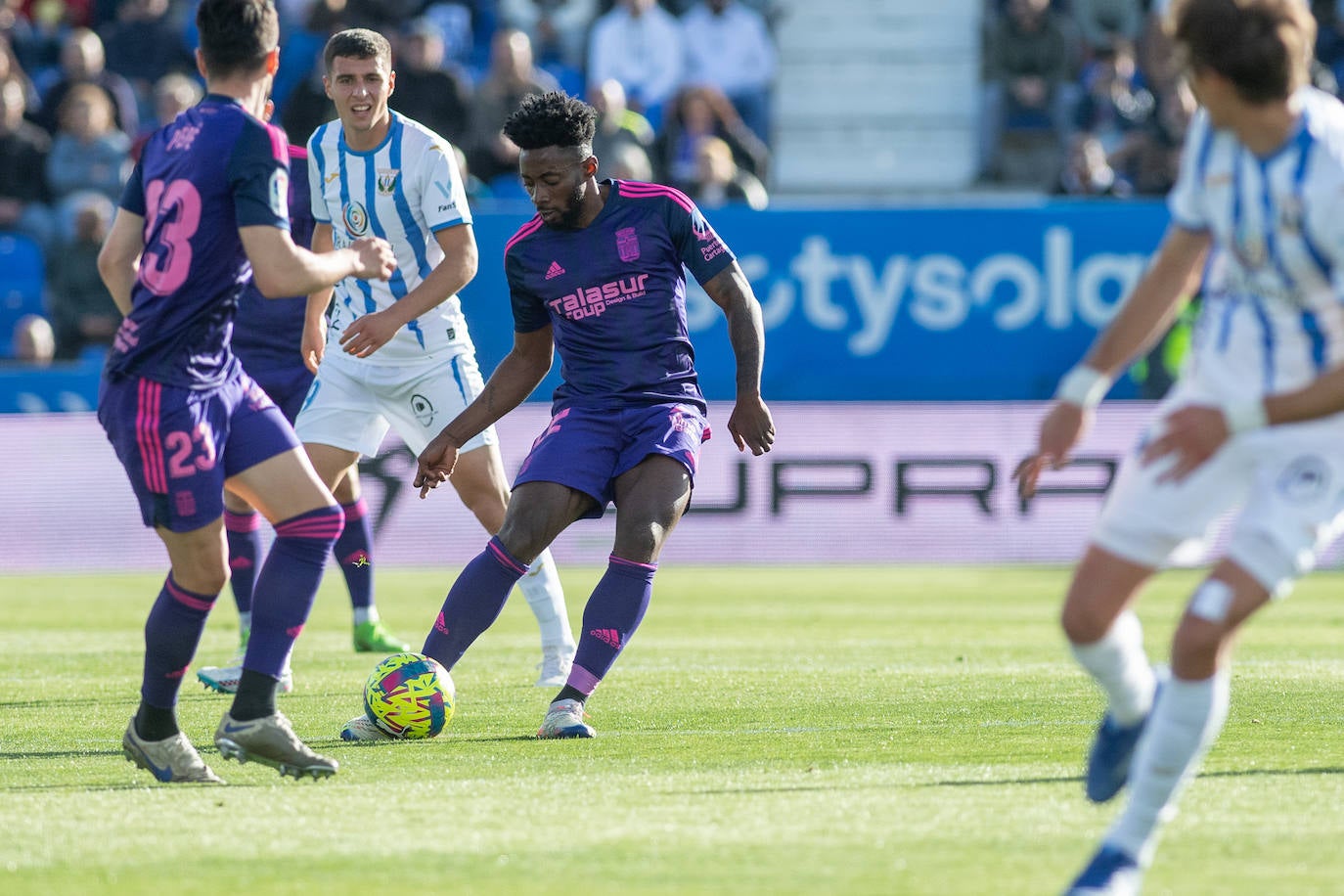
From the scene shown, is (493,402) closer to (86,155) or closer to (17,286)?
(17,286)

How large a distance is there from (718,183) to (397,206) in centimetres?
862

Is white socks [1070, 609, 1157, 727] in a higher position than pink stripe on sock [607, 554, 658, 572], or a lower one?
higher

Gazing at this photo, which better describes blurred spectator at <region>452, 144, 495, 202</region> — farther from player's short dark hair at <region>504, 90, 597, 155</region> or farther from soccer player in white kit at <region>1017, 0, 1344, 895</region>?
soccer player in white kit at <region>1017, 0, 1344, 895</region>

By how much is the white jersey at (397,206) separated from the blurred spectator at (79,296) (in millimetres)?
8509

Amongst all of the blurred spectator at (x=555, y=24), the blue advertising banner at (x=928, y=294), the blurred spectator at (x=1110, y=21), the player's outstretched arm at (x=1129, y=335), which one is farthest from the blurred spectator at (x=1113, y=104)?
the player's outstretched arm at (x=1129, y=335)

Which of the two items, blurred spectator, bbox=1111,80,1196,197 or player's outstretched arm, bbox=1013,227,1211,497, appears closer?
player's outstretched arm, bbox=1013,227,1211,497

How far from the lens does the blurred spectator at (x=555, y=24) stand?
19.9 metres

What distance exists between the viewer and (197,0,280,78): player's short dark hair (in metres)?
5.55

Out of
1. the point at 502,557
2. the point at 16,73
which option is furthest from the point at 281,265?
the point at 16,73

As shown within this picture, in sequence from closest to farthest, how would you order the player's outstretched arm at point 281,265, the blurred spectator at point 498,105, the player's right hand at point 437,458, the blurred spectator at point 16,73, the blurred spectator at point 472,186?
1. the player's outstretched arm at point 281,265
2. the player's right hand at point 437,458
3. the blurred spectator at point 472,186
4. the blurred spectator at point 498,105
5. the blurred spectator at point 16,73

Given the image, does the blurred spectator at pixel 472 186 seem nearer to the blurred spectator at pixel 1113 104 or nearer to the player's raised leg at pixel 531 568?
the blurred spectator at pixel 1113 104

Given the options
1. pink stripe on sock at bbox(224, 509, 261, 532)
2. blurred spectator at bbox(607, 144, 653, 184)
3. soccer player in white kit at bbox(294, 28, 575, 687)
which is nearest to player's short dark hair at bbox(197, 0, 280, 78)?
soccer player in white kit at bbox(294, 28, 575, 687)

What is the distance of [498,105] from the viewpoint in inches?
688

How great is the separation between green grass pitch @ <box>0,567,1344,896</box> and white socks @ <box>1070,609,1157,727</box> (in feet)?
1.07
